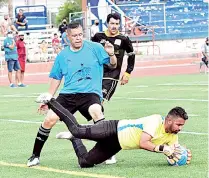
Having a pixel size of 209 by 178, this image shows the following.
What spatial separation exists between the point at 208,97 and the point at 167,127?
1000cm

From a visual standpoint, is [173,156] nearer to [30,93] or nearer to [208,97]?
[208,97]

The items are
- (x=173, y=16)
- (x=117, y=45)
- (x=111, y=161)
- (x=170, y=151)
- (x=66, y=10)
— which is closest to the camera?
(x=170, y=151)

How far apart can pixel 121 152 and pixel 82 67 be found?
158 cm

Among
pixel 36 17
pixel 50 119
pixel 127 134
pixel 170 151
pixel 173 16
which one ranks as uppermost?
pixel 36 17

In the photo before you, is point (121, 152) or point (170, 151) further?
point (121, 152)

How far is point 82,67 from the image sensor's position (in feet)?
33.0

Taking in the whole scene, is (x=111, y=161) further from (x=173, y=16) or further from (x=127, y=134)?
(x=173, y=16)

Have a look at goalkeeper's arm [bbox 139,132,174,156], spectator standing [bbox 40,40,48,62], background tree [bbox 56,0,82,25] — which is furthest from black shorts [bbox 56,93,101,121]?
background tree [bbox 56,0,82,25]

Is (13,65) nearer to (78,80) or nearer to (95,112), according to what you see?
(78,80)

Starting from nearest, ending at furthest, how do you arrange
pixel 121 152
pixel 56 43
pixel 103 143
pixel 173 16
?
1. pixel 103 143
2. pixel 121 152
3. pixel 56 43
4. pixel 173 16

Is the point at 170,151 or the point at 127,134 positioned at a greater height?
the point at 127,134

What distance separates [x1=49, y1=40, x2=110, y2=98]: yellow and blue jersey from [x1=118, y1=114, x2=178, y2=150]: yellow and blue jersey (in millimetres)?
919

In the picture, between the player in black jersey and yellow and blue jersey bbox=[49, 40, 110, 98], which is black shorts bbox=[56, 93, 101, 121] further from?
the player in black jersey

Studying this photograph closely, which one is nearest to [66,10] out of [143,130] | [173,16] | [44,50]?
[173,16]
